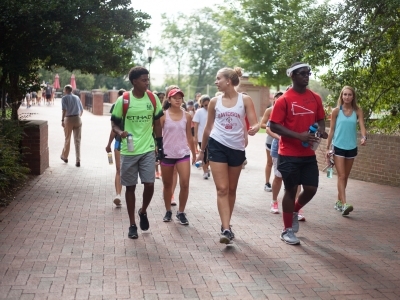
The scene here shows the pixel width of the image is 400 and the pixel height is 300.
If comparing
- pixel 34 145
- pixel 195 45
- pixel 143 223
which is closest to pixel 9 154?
pixel 34 145

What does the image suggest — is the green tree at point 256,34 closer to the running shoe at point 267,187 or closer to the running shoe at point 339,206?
the running shoe at point 267,187

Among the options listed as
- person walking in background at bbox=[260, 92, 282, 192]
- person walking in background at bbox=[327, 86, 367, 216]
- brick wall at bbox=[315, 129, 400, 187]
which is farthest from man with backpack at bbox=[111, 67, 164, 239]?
brick wall at bbox=[315, 129, 400, 187]

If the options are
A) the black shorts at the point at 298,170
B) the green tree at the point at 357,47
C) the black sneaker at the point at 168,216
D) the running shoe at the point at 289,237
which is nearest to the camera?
the black shorts at the point at 298,170

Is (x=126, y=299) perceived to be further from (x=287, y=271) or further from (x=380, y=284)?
(x=380, y=284)

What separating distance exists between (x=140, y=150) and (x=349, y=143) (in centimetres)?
323

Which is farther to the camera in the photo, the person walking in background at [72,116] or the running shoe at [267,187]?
the person walking in background at [72,116]

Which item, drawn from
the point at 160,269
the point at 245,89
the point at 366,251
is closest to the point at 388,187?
the point at 366,251

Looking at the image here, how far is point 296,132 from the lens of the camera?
7.03 meters

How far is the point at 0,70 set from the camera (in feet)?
42.3

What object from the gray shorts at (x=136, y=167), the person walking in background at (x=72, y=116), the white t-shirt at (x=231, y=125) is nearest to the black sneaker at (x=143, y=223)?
the gray shorts at (x=136, y=167)

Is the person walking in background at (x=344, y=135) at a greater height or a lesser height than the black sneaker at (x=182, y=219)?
greater

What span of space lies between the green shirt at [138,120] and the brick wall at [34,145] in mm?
5689

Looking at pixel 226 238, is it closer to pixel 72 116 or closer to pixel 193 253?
pixel 193 253

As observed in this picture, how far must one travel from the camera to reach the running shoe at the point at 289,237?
725 centimetres
